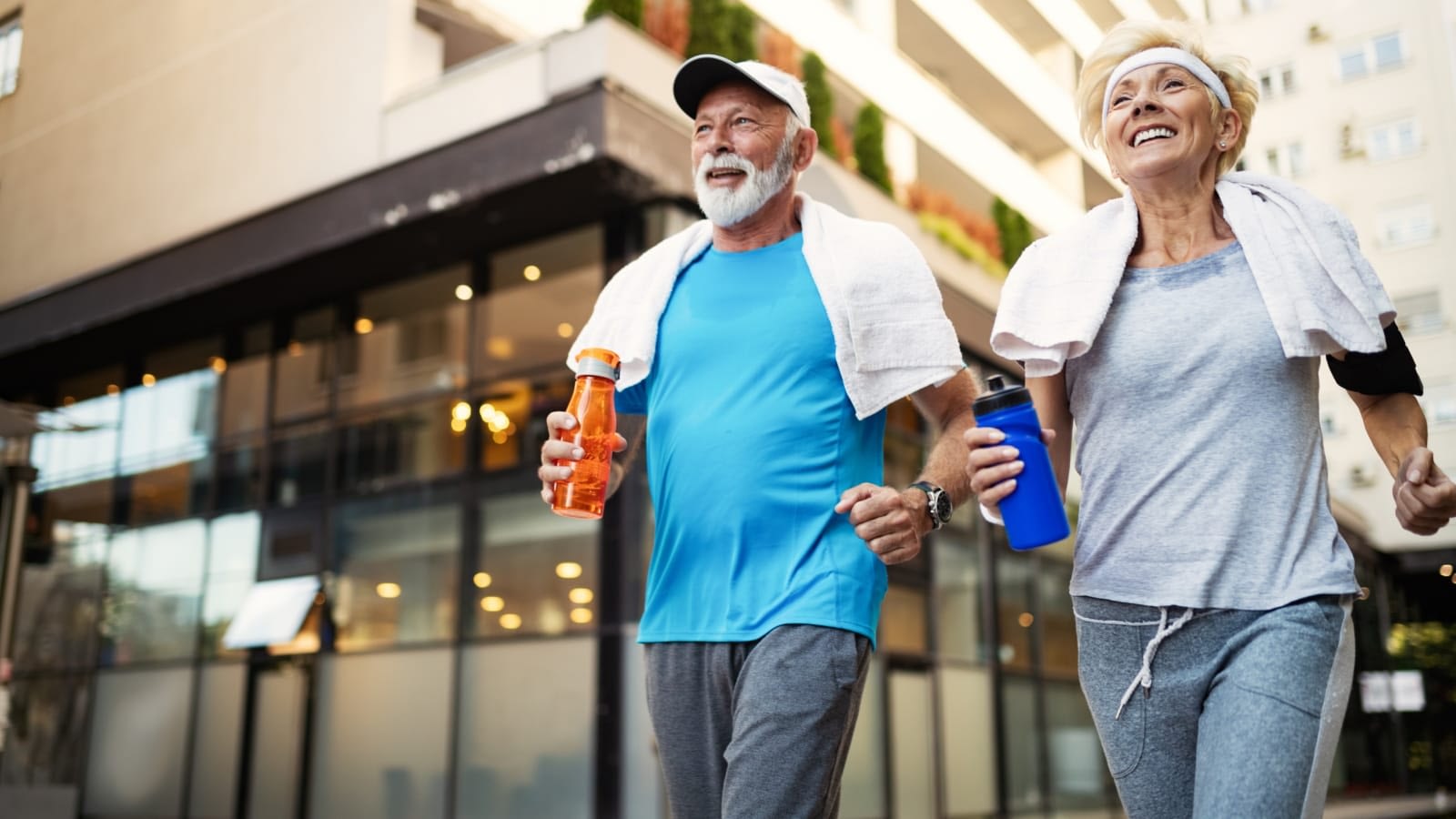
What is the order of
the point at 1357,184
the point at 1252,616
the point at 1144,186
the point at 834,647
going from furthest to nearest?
the point at 1357,184
the point at 1144,186
the point at 834,647
the point at 1252,616

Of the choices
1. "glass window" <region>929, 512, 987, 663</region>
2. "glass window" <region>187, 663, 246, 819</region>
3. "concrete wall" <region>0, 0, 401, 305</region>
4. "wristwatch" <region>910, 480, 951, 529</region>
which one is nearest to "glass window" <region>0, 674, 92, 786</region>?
"glass window" <region>187, 663, 246, 819</region>

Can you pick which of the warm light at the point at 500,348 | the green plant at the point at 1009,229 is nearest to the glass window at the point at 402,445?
the warm light at the point at 500,348

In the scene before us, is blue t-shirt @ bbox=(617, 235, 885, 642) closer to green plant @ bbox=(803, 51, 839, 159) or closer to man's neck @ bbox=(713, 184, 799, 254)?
man's neck @ bbox=(713, 184, 799, 254)

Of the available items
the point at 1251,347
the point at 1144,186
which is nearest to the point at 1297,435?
the point at 1251,347

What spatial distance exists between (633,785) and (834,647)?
7.13m

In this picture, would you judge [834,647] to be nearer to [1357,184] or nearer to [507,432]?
[1357,184]

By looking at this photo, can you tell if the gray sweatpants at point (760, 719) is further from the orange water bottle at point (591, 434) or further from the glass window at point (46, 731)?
the glass window at point (46, 731)

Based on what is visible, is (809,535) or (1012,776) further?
(1012,776)

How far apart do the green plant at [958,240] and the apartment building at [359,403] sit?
115mm

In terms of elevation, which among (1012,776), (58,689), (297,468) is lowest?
(1012,776)

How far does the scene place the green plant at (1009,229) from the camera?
45.8ft

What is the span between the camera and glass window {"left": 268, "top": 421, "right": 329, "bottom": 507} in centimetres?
1137

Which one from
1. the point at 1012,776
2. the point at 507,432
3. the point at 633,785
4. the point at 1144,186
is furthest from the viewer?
the point at 1012,776

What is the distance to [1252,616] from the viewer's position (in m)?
2.09
